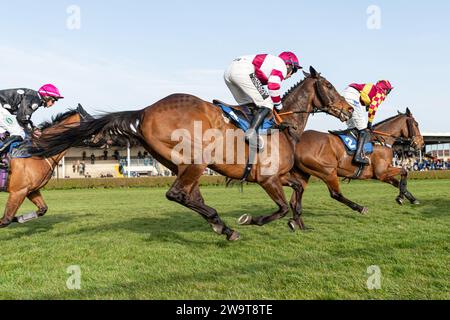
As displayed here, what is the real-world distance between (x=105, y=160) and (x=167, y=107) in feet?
136

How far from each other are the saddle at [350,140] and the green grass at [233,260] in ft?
4.60

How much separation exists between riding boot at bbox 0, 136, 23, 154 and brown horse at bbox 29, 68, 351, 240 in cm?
93

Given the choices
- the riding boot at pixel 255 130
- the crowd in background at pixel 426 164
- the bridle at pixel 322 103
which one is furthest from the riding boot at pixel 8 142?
the crowd in background at pixel 426 164

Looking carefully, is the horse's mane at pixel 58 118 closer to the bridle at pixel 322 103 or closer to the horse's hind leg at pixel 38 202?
the horse's hind leg at pixel 38 202

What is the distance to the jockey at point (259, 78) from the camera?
18.4 ft

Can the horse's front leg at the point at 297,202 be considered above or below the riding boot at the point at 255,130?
below

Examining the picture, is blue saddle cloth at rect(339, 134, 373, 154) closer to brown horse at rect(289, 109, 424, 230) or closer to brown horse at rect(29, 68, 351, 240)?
brown horse at rect(289, 109, 424, 230)

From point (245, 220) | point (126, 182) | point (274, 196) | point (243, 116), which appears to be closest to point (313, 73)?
point (243, 116)

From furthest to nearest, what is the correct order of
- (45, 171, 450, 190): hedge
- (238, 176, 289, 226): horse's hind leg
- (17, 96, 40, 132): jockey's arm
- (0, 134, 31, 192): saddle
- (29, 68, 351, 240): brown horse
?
(45, 171, 450, 190): hedge < (17, 96, 40, 132): jockey's arm < (0, 134, 31, 192): saddle < (238, 176, 289, 226): horse's hind leg < (29, 68, 351, 240): brown horse

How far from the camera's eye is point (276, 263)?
448 centimetres

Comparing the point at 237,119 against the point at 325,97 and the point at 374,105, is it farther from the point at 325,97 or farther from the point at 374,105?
the point at 374,105

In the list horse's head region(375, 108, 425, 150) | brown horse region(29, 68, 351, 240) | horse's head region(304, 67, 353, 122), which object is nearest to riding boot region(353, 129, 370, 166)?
horse's head region(375, 108, 425, 150)

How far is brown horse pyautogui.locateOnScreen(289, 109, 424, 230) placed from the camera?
820 cm
